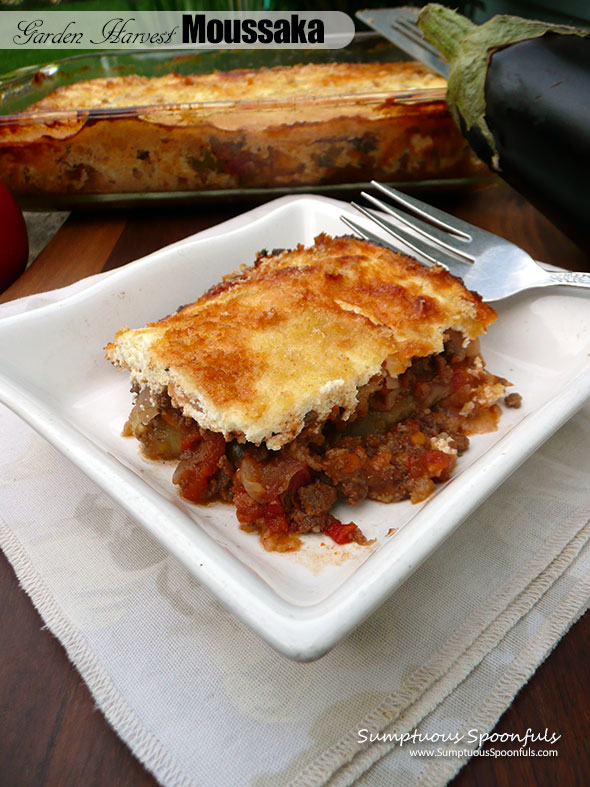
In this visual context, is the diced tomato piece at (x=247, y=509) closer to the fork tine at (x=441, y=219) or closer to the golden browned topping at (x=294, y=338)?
the golden browned topping at (x=294, y=338)

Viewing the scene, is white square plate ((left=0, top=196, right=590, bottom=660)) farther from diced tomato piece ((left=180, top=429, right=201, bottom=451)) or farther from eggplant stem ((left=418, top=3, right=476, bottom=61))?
eggplant stem ((left=418, top=3, right=476, bottom=61))

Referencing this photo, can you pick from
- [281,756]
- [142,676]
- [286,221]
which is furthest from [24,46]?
[281,756]

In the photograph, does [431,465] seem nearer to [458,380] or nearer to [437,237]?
[458,380]

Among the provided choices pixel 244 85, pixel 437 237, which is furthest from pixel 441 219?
pixel 244 85

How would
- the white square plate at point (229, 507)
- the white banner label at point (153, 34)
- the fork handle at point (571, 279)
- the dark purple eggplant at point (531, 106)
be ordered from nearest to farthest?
the white square plate at point (229, 507)
the fork handle at point (571, 279)
the dark purple eggplant at point (531, 106)
the white banner label at point (153, 34)

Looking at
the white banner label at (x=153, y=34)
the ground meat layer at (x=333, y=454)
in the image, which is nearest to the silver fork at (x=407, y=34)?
the white banner label at (x=153, y=34)

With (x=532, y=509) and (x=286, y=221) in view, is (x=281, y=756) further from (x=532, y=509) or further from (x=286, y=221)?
(x=286, y=221)
